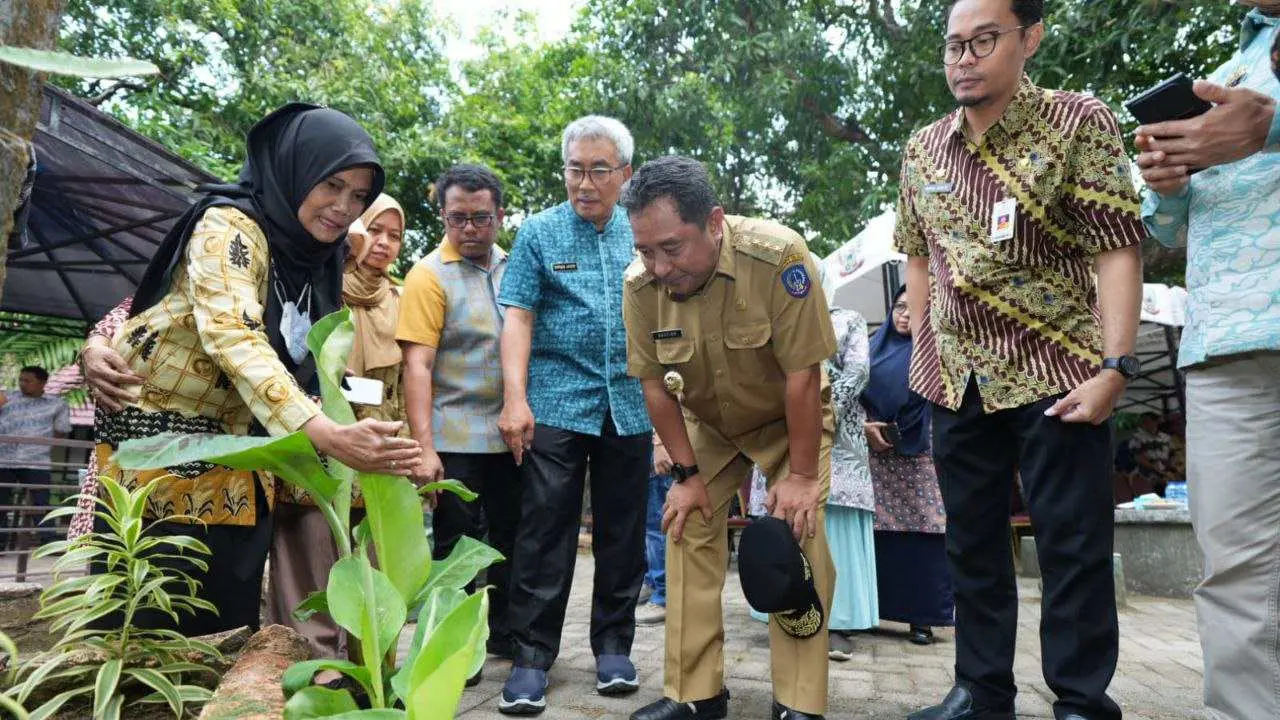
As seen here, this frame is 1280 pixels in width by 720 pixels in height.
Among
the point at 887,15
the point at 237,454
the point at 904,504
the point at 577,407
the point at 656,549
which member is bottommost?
the point at 656,549

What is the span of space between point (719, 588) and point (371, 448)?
1.36 metres

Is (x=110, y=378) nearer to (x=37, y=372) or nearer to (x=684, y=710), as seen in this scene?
(x=684, y=710)

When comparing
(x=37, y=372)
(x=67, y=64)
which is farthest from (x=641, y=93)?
(x=67, y=64)

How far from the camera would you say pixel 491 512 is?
3.52m

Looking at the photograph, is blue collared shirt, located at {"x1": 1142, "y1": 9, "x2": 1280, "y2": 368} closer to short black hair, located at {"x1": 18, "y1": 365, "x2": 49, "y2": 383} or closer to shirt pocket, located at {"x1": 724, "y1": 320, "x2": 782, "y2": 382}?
shirt pocket, located at {"x1": 724, "y1": 320, "x2": 782, "y2": 382}

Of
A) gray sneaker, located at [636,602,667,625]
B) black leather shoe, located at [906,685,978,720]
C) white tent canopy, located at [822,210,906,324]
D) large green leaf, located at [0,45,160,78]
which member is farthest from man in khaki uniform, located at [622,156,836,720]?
white tent canopy, located at [822,210,906,324]

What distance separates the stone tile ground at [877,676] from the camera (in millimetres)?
2859

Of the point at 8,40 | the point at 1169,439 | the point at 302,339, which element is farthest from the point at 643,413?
the point at 1169,439

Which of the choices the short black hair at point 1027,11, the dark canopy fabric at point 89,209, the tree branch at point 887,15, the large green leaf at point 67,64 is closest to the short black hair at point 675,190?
the short black hair at point 1027,11

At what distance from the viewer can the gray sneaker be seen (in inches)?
188

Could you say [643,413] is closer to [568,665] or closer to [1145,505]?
[568,665]

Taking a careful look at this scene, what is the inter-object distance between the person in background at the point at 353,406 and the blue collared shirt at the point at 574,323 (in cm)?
53

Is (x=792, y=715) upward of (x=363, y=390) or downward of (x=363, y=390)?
downward

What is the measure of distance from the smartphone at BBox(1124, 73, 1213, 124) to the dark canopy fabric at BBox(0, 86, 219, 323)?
5282 mm
